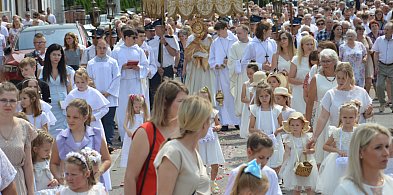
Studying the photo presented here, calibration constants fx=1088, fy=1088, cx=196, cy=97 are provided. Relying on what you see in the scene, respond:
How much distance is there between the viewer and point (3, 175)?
748 centimetres

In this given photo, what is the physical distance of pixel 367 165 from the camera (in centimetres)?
616

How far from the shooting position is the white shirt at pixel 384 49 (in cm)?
2062

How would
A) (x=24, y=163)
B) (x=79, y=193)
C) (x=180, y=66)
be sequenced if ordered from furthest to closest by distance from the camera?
1. (x=180, y=66)
2. (x=24, y=163)
3. (x=79, y=193)

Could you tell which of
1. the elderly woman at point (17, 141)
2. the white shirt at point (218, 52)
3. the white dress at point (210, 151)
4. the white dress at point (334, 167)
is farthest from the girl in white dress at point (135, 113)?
the white shirt at point (218, 52)

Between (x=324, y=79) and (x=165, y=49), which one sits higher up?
(x=324, y=79)

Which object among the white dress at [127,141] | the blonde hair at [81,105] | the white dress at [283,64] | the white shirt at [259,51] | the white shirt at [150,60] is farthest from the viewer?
the white shirt at [150,60]

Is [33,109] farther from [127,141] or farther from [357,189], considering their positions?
[357,189]

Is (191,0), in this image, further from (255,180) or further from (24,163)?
(255,180)

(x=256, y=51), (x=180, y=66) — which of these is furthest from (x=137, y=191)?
(x=180, y=66)

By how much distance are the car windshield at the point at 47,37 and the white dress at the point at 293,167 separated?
9.63 meters

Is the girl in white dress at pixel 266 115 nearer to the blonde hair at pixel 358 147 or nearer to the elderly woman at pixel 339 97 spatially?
the elderly woman at pixel 339 97

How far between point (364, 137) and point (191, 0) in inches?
563

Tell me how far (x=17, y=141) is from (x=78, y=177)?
0.90m

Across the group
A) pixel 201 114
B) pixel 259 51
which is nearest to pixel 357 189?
pixel 201 114
